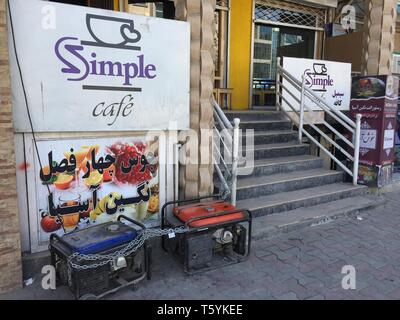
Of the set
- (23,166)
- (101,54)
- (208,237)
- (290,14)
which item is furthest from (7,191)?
(290,14)

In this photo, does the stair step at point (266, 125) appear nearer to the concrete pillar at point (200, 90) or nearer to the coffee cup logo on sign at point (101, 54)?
the concrete pillar at point (200, 90)

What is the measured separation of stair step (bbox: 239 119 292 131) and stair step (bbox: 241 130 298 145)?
0.37 feet

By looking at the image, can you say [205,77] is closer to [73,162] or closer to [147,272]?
[73,162]

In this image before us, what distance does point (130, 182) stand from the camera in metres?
3.83

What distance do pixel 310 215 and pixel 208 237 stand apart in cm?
193

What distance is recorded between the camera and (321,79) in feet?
22.5

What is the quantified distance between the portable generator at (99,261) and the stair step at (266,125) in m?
3.59

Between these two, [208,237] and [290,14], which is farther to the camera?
[290,14]

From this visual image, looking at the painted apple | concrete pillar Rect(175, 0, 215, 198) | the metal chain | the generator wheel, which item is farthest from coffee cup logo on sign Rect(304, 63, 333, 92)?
the generator wheel

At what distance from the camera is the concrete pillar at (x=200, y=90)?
3.94 m

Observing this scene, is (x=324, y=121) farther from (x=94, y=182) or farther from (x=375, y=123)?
(x=94, y=182)

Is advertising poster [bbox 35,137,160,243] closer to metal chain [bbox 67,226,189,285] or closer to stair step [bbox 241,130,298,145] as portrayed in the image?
metal chain [bbox 67,226,189,285]

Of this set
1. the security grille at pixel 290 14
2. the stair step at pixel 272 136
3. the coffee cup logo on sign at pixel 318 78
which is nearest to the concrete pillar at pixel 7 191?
the stair step at pixel 272 136

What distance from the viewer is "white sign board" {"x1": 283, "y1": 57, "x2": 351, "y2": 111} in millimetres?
6625
